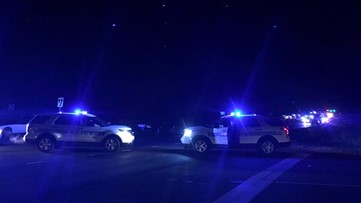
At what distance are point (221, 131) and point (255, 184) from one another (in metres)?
7.85

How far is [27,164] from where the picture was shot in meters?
14.1

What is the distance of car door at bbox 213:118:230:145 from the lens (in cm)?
1816

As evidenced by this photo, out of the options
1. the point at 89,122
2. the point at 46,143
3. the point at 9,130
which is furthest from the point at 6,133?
the point at 89,122

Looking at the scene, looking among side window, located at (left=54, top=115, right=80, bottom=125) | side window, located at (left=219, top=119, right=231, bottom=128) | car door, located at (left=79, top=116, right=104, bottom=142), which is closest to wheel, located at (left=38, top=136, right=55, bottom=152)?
side window, located at (left=54, top=115, right=80, bottom=125)

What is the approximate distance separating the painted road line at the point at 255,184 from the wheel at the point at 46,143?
9777 mm

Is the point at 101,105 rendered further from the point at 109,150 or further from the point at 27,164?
the point at 27,164

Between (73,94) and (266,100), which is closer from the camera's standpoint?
(73,94)

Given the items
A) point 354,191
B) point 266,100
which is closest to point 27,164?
point 354,191

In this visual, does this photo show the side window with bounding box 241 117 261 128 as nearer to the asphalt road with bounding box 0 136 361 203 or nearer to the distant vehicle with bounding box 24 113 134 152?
the asphalt road with bounding box 0 136 361 203

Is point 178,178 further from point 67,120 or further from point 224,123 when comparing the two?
point 67,120

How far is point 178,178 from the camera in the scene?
447 inches

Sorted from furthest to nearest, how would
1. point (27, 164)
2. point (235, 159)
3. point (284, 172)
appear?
point (235, 159), point (27, 164), point (284, 172)

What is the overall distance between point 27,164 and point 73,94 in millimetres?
37347

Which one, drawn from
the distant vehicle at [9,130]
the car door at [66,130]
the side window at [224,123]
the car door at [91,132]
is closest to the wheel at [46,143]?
the car door at [66,130]
